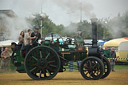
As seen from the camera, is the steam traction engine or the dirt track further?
the steam traction engine

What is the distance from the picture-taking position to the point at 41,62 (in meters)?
11.0

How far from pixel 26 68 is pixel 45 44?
1.19m

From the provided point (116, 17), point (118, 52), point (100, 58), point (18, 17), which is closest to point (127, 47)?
point (118, 52)

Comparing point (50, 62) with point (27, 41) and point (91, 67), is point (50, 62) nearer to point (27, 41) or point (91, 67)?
point (27, 41)

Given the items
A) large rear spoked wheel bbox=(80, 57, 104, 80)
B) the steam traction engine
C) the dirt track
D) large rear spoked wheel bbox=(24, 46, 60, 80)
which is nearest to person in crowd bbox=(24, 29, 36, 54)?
the steam traction engine

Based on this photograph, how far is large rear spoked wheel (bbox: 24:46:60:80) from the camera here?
432 inches

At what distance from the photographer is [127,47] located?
24.8 meters

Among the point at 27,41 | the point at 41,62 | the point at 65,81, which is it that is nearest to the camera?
the point at 65,81

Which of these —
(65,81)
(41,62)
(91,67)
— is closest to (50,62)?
(41,62)

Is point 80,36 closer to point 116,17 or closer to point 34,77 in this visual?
point 34,77

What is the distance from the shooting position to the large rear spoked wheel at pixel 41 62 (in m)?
11.0

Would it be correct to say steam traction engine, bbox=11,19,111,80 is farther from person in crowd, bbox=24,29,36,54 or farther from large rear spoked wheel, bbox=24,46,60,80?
person in crowd, bbox=24,29,36,54

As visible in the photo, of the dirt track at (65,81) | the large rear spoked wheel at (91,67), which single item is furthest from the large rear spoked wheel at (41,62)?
the large rear spoked wheel at (91,67)

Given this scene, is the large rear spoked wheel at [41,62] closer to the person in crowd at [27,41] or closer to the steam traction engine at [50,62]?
the steam traction engine at [50,62]
